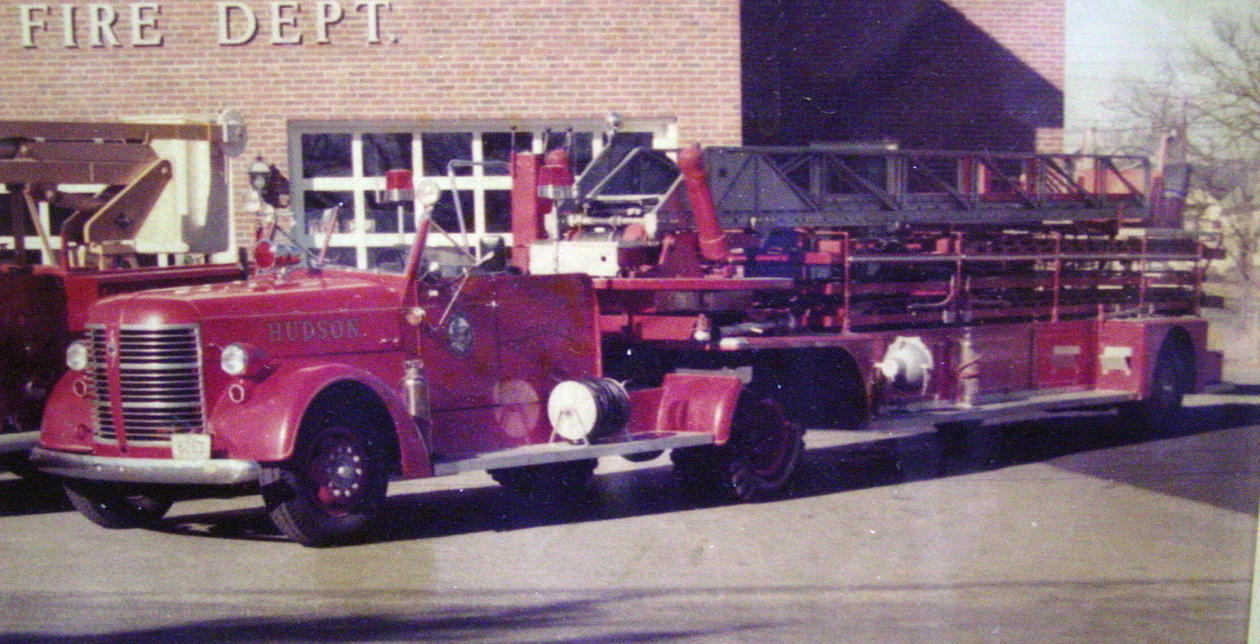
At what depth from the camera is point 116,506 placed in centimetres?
799

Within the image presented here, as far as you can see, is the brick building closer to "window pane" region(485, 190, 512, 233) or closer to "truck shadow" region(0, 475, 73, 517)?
"window pane" region(485, 190, 512, 233)

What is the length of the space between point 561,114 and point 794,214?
499cm

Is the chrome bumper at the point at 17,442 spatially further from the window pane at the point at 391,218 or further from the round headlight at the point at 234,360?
the window pane at the point at 391,218

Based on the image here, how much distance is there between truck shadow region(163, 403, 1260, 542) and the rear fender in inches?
20.5

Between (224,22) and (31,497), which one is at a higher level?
(224,22)

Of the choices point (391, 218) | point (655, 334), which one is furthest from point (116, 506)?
point (655, 334)

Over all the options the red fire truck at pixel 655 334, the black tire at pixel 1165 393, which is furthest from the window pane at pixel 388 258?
the black tire at pixel 1165 393

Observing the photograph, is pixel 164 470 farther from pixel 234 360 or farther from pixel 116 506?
pixel 116 506

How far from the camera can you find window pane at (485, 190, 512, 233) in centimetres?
1166

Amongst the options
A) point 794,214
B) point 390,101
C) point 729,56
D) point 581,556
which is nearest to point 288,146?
point 390,101

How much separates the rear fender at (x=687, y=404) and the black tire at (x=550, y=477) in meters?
0.45

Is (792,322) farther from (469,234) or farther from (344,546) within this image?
(344,546)

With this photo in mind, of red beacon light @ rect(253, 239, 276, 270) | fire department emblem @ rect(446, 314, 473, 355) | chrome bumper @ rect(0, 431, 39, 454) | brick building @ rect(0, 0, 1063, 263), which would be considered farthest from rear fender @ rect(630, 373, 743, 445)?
brick building @ rect(0, 0, 1063, 263)

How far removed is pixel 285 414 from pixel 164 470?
0.68 metres
